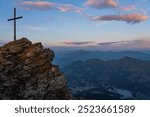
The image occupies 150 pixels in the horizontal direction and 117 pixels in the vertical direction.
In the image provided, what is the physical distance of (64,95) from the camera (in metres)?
44.0

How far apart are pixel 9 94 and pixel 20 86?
247 cm

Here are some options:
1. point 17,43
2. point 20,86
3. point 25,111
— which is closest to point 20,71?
point 20,86

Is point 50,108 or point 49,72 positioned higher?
point 50,108

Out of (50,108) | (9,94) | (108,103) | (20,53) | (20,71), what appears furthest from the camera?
(20,53)

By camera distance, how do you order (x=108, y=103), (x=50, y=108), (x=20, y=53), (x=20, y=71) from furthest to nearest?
(x=20, y=53) → (x=20, y=71) → (x=108, y=103) → (x=50, y=108)

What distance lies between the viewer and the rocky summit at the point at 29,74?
4069 centimetres

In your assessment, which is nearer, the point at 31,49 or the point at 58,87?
the point at 58,87

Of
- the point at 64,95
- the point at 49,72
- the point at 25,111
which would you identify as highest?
the point at 25,111

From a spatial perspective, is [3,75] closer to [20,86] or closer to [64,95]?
[20,86]

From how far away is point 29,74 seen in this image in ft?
142

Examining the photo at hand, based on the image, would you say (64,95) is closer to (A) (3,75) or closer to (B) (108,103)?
(A) (3,75)

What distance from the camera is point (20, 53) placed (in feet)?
151

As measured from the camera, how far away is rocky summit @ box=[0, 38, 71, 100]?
40688mm

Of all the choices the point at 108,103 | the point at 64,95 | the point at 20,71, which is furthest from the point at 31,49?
the point at 108,103
